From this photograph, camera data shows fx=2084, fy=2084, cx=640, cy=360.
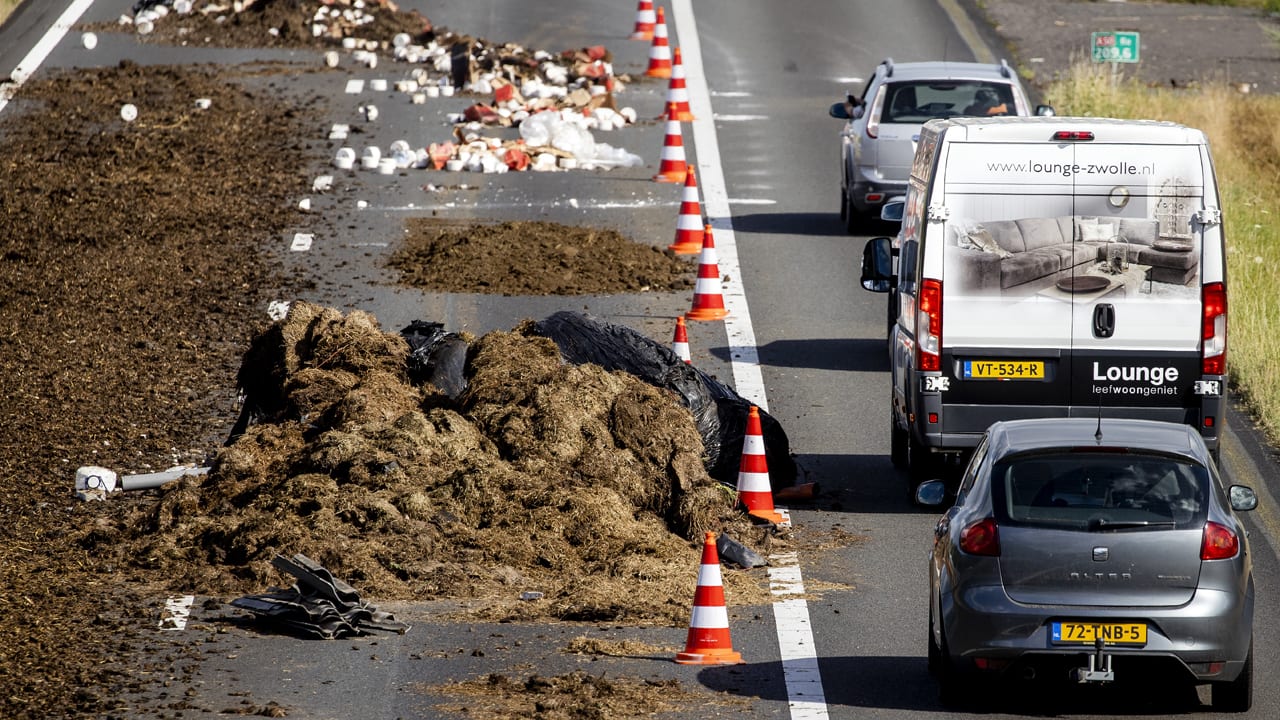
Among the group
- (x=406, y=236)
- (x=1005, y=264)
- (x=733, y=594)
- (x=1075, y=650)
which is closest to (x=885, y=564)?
(x=733, y=594)

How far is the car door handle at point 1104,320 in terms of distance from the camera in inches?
528

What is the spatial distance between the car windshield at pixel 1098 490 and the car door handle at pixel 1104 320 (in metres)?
3.84

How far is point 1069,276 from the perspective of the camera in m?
13.4

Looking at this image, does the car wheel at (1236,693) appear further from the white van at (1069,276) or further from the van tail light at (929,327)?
the van tail light at (929,327)

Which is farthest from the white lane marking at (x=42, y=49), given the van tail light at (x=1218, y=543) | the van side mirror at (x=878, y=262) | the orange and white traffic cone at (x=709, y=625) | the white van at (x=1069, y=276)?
the van tail light at (x=1218, y=543)

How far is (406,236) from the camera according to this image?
22797mm

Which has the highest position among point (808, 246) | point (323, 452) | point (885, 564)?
point (323, 452)

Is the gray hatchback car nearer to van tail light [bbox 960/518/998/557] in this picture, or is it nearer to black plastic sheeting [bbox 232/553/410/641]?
van tail light [bbox 960/518/998/557]

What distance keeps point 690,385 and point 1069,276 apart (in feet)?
9.42

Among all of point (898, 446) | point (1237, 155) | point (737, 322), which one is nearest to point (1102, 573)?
point (898, 446)

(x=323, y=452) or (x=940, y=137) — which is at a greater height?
(x=940, y=137)

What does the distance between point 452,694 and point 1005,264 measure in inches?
202

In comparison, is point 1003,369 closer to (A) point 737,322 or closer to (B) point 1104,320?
(B) point 1104,320

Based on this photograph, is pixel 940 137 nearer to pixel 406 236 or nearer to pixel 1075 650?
pixel 1075 650
